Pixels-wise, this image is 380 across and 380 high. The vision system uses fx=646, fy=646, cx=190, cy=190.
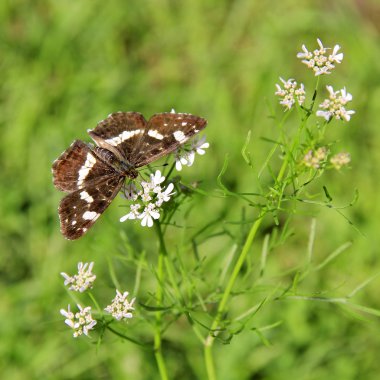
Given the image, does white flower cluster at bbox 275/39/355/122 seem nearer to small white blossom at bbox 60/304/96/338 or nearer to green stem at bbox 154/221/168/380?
green stem at bbox 154/221/168/380

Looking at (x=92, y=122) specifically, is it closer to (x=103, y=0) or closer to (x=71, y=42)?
(x=71, y=42)

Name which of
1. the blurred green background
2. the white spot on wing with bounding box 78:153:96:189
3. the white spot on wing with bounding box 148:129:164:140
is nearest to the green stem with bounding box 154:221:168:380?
the white spot on wing with bounding box 148:129:164:140

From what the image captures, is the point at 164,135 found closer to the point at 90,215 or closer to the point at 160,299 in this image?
the point at 90,215

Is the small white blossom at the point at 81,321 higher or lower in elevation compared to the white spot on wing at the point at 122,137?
lower

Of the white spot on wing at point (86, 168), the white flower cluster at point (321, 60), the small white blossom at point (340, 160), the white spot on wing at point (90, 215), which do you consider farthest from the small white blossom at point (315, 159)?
the white spot on wing at point (86, 168)

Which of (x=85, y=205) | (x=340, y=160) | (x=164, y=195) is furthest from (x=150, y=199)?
(x=340, y=160)

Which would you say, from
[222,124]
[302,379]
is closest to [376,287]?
[302,379]

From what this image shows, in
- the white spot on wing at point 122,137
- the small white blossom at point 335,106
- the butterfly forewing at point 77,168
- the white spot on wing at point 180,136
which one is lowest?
the small white blossom at point 335,106

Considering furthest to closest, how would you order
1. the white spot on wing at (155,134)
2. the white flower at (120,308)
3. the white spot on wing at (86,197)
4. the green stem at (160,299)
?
the white spot on wing at (155,134)
the white spot on wing at (86,197)
the green stem at (160,299)
the white flower at (120,308)

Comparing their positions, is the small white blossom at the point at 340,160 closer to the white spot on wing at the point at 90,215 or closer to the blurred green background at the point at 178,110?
the white spot on wing at the point at 90,215
